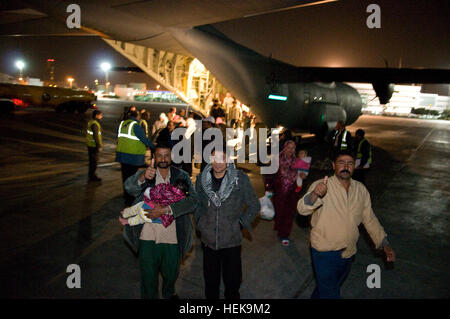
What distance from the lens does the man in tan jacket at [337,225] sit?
3012mm

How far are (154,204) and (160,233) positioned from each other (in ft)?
1.03

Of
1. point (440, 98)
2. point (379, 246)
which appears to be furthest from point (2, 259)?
point (440, 98)

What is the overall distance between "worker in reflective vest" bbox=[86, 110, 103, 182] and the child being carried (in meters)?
5.23

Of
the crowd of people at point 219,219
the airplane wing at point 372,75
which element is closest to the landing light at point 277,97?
the airplane wing at point 372,75

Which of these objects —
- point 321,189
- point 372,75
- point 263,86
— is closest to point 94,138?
point 321,189

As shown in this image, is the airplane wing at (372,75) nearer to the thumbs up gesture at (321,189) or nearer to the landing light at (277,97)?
the landing light at (277,97)

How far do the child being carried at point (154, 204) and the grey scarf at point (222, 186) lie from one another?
28 centimetres

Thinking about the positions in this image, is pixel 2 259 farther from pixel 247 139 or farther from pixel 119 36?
pixel 247 139

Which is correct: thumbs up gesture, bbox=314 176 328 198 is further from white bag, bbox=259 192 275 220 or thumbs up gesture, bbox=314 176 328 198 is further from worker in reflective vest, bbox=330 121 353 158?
worker in reflective vest, bbox=330 121 353 158

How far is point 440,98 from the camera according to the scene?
131625 millimetres

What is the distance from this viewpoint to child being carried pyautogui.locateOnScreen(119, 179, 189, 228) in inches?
123

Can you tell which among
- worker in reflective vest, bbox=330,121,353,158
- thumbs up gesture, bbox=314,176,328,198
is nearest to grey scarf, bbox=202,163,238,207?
thumbs up gesture, bbox=314,176,328,198
